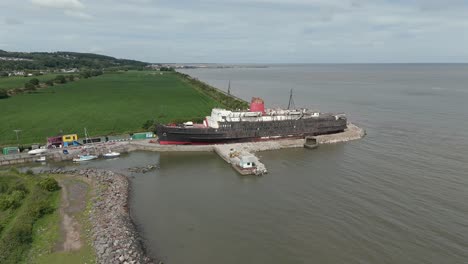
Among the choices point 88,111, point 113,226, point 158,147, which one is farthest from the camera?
point 88,111

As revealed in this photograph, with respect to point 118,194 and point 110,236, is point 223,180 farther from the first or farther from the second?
point 110,236

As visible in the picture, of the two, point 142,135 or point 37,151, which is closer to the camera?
point 37,151

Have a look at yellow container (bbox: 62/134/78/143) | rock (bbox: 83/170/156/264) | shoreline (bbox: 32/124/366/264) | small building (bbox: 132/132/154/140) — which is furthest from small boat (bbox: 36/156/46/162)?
small building (bbox: 132/132/154/140)

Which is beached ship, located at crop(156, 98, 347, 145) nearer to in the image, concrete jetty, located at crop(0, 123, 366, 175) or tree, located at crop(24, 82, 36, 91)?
concrete jetty, located at crop(0, 123, 366, 175)

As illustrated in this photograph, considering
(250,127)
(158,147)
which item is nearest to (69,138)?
(158,147)

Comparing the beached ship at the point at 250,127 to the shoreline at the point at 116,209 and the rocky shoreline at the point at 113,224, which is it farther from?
the rocky shoreline at the point at 113,224

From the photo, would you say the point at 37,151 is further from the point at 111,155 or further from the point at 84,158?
the point at 111,155
